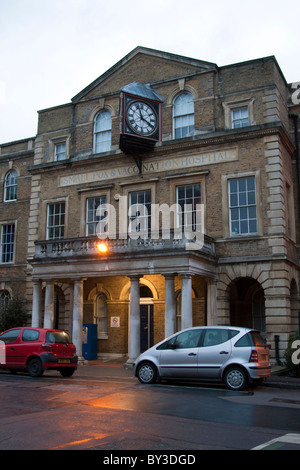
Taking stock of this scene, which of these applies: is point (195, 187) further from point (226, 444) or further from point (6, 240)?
point (226, 444)

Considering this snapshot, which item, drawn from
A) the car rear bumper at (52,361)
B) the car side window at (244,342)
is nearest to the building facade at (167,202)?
the car rear bumper at (52,361)

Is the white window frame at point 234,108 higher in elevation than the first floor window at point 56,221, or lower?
higher

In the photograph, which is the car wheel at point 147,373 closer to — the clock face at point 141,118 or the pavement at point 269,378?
the pavement at point 269,378

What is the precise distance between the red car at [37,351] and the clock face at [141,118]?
33.6 feet

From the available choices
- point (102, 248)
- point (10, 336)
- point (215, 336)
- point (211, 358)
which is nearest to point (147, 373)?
point (211, 358)

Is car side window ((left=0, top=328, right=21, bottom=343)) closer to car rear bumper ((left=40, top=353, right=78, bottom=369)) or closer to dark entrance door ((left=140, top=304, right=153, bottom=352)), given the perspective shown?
car rear bumper ((left=40, top=353, right=78, bottom=369))

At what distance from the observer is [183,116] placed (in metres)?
22.6

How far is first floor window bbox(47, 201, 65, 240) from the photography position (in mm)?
24922

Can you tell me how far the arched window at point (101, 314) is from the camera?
23.6m

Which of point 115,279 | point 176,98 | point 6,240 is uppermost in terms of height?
point 176,98

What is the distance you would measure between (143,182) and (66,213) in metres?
4.65

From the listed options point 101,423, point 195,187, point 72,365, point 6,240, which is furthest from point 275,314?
point 6,240

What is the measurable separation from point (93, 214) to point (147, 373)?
11912mm

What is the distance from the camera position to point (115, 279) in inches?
914
